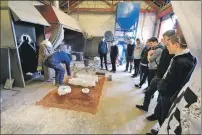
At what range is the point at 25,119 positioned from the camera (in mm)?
2244

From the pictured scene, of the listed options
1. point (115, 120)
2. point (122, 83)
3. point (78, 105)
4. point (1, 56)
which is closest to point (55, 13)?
point (1, 56)

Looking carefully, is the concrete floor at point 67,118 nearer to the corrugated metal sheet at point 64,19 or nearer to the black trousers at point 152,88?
the black trousers at point 152,88

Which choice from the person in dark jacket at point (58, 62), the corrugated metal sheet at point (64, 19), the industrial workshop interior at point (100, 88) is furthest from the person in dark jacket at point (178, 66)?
the corrugated metal sheet at point (64, 19)

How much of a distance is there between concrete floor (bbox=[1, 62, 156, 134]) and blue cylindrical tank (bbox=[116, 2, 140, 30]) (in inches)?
218

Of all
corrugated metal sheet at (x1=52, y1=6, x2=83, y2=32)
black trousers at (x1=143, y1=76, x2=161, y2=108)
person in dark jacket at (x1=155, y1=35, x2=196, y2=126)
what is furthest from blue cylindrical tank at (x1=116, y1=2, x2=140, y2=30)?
person in dark jacket at (x1=155, y1=35, x2=196, y2=126)

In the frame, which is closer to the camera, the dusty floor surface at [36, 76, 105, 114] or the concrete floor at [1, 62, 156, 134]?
the concrete floor at [1, 62, 156, 134]

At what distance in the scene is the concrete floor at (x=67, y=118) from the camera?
6.78 ft

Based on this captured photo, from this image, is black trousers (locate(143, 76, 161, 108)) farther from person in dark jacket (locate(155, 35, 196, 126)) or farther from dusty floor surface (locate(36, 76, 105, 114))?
dusty floor surface (locate(36, 76, 105, 114))

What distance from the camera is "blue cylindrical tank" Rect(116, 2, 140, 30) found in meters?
7.60

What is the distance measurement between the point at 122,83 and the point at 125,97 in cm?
105

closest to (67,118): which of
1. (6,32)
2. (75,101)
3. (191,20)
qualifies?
(75,101)

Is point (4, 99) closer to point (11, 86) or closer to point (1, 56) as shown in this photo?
point (11, 86)

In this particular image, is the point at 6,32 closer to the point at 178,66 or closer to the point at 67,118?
the point at 67,118

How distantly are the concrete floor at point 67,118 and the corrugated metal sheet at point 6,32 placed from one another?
3.40 ft
